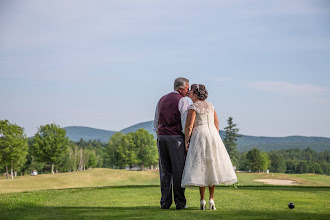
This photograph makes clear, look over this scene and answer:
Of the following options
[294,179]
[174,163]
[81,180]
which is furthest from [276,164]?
[174,163]

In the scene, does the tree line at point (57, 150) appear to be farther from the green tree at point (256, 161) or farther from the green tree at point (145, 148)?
the green tree at point (256, 161)

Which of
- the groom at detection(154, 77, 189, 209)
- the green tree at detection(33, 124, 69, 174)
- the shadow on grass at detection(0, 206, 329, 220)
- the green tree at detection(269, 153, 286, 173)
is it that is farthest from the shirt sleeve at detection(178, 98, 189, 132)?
the green tree at detection(269, 153, 286, 173)

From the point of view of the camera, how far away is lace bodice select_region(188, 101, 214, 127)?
9.12 m

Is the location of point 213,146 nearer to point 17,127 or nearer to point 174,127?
point 174,127

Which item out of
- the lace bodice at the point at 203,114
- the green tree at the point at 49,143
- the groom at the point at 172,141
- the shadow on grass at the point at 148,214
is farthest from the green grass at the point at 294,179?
the lace bodice at the point at 203,114

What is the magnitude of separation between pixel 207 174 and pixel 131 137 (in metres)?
71.2

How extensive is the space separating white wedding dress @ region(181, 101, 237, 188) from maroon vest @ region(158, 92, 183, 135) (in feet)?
1.46

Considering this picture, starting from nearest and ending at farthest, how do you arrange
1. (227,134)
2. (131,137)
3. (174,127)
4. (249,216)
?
(249,216) < (174,127) < (131,137) < (227,134)

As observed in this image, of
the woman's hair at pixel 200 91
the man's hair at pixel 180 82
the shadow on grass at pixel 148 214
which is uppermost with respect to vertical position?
the man's hair at pixel 180 82

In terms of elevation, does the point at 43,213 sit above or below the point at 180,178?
below

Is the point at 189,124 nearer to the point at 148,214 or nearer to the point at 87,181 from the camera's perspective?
the point at 148,214

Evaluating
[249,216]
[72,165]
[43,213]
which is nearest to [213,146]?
[249,216]

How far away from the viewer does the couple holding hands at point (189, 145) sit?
8.89 m

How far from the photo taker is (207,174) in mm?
8930
